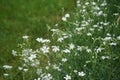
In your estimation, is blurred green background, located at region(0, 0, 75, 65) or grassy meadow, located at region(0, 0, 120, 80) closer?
grassy meadow, located at region(0, 0, 120, 80)

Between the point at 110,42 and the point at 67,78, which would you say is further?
the point at 110,42

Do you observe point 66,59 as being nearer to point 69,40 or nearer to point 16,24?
point 69,40

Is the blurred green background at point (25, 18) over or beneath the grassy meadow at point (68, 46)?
over

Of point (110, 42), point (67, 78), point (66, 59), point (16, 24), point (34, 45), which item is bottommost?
point (67, 78)

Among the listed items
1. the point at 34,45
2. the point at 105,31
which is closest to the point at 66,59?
the point at 105,31

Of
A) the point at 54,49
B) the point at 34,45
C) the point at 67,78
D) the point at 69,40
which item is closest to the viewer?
Result: the point at 67,78

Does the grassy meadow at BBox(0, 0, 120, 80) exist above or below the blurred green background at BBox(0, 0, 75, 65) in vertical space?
below
